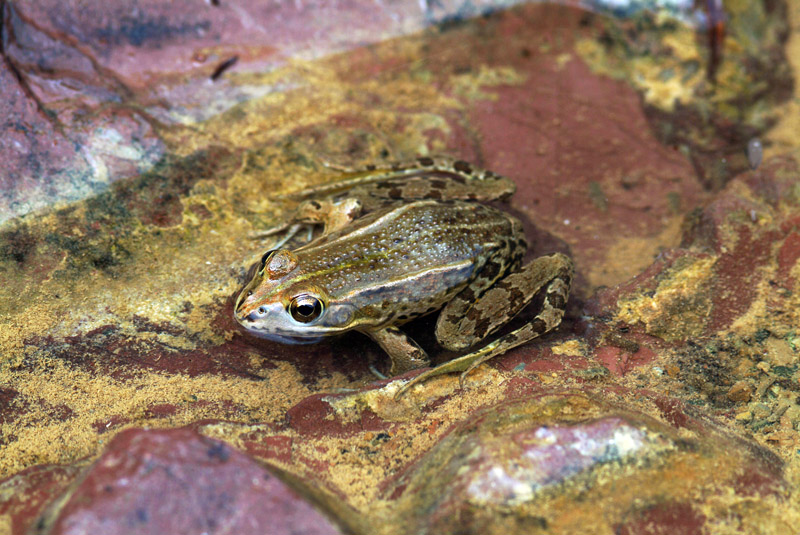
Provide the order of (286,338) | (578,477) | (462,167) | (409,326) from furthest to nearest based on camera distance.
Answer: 1. (462,167)
2. (409,326)
3. (286,338)
4. (578,477)

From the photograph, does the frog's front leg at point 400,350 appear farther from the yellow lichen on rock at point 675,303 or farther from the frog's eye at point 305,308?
the yellow lichen on rock at point 675,303

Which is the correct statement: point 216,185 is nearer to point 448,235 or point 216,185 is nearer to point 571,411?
point 448,235

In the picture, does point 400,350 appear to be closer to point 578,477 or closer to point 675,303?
point 578,477

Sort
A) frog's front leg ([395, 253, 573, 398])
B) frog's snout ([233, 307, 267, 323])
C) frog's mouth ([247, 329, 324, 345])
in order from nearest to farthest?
frog's snout ([233, 307, 267, 323]), frog's front leg ([395, 253, 573, 398]), frog's mouth ([247, 329, 324, 345])

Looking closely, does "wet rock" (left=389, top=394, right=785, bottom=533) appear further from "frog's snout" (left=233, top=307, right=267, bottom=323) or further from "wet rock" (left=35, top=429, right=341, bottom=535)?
"frog's snout" (left=233, top=307, right=267, bottom=323)

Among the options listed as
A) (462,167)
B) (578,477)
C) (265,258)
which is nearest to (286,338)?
(265,258)

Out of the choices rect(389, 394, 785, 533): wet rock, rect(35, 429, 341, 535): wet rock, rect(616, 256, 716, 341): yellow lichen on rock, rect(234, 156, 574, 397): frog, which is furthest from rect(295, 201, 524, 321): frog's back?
rect(35, 429, 341, 535): wet rock

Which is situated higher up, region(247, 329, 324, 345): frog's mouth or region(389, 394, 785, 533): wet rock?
region(389, 394, 785, 533): wet rock
